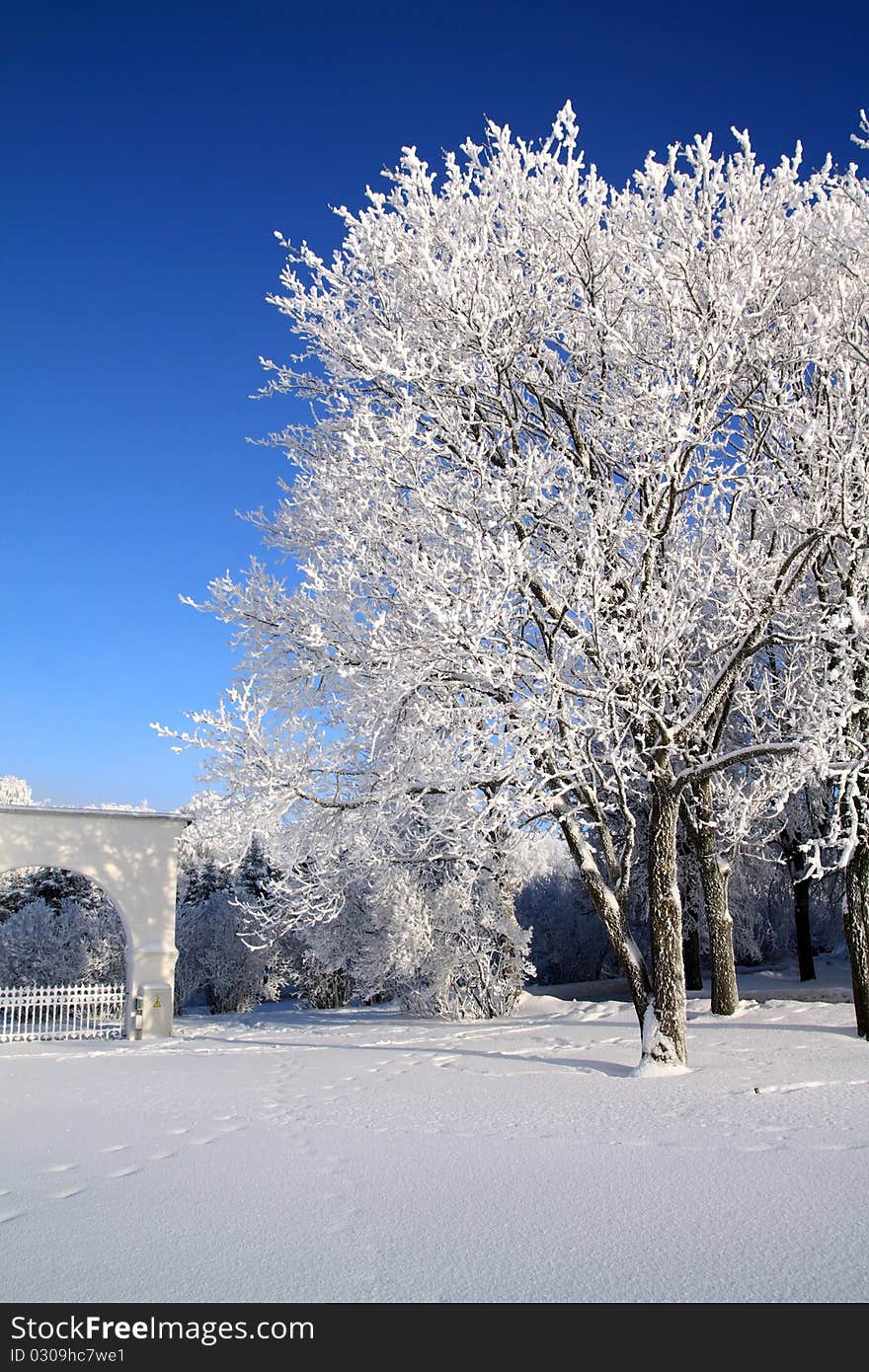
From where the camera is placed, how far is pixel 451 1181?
Answer: 5262 millimetres

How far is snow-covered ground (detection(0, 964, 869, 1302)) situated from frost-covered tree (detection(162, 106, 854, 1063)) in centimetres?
189

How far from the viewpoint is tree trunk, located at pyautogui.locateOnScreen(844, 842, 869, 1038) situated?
34.4ft

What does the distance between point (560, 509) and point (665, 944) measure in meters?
4.50

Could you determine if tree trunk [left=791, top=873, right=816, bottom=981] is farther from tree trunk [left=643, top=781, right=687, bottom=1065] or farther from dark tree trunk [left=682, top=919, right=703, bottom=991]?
tree trunk [left=643, top=781, right=687, bottom=1065]

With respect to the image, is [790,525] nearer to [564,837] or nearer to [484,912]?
[564,837]

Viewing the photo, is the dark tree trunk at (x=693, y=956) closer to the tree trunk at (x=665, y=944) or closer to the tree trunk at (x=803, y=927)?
the tree trunk at (x=803, y=927)

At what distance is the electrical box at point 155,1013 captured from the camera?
16.6 m

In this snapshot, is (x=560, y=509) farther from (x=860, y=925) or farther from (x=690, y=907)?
(x=690, y=907)

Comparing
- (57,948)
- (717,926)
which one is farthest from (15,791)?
(717,926)

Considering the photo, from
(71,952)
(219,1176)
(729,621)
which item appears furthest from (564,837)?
(71,952)

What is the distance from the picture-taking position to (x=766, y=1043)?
34.9ft

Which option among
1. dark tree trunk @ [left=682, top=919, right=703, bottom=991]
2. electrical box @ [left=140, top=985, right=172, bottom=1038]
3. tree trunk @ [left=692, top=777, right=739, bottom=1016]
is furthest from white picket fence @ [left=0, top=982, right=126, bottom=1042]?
dark tree trunk @ [left=682, top=919, right=703, bottom=991]

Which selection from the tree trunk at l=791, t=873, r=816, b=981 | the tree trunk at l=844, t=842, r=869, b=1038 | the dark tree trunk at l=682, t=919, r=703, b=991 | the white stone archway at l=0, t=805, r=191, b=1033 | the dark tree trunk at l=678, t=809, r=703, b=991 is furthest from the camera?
the dark tree trunk at l=682, t=919, r=703, b=991

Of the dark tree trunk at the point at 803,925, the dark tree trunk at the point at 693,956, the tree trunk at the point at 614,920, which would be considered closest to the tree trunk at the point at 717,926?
the tree trunk at the point at 614,920
